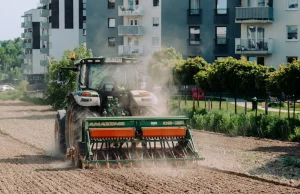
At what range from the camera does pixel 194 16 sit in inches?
2440

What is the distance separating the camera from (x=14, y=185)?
1420 centimetres

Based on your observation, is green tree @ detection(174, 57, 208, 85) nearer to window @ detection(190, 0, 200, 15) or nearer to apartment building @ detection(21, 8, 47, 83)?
window @ detection(190, 0, 200, 15)

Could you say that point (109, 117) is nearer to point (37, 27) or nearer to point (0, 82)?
point (37, 27)

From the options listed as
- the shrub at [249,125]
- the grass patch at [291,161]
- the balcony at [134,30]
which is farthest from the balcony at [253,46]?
the grass patch at [291,161]

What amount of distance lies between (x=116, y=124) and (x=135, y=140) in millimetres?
611

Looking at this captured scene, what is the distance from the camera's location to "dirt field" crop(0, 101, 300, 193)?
44.4 feet

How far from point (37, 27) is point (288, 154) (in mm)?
106996

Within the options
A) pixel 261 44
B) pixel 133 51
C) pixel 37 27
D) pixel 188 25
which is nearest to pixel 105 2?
pixel 133 51

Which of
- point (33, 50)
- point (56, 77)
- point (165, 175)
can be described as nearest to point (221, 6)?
point (56, 77)

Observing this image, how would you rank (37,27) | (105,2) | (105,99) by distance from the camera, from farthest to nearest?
1. (37,27)
2. (105,2)
3. (105,99)

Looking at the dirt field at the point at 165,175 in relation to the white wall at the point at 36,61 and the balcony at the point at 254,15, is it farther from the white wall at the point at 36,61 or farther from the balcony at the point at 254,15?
the white wall at the point at 36,61

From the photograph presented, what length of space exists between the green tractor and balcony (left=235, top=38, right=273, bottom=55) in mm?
37257

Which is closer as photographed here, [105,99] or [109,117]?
[109,117]

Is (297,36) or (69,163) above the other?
(297,36)
